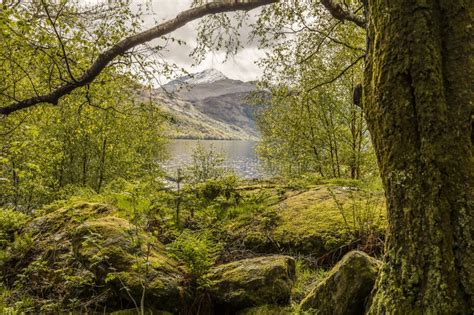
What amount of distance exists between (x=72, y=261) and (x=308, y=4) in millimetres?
8295

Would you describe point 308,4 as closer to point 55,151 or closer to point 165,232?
point 165,232

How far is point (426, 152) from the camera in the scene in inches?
113

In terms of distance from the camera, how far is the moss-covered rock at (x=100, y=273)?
4.46 meters

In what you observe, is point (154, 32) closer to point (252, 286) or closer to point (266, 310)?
point (252, 286)

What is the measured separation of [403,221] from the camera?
299cm

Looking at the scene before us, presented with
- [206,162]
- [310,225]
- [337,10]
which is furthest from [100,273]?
[206,162]

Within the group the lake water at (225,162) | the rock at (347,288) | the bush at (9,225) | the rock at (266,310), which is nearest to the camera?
the rock at (347,288)

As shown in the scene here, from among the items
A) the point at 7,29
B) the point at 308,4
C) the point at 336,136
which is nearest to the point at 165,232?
the point at 7,29

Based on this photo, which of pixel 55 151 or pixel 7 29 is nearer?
pixel 7 29

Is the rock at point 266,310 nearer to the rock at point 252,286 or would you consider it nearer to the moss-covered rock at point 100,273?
the rock at point 252,286

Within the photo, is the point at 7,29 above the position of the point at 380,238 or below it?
above

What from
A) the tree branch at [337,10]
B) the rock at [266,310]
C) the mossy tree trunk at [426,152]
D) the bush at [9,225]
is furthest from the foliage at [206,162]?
the mossy tree trunk at [426,152]

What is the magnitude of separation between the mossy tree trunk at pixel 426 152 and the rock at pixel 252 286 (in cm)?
142

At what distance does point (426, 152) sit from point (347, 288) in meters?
1.76
